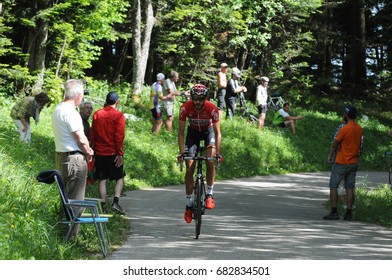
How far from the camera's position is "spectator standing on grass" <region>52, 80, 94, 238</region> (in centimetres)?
926

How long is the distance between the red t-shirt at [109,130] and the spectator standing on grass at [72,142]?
3.65 m

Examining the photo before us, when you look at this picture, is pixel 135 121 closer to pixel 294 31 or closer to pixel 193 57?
pixel 193 57

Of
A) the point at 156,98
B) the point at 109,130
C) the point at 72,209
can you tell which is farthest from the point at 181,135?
the point at 156,98

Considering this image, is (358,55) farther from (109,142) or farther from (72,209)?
(72,209)

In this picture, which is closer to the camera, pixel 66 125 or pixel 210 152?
pixel 66 125

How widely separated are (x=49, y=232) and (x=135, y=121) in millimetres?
16268

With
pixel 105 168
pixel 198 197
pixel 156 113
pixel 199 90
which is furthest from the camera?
pixel 156 113

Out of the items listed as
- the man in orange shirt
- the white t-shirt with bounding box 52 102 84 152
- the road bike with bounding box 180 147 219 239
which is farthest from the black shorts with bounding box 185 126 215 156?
the man in orange shirt

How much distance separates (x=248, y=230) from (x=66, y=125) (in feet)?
13.8

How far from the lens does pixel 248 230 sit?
480 inches

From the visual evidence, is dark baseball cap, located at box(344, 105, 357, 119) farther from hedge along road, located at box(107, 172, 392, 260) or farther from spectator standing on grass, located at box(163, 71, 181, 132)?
spectator standing on grass, located at box(163, 71, 181, 132)

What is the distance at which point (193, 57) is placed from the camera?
35.8 m

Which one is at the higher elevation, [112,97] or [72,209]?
[112,97]

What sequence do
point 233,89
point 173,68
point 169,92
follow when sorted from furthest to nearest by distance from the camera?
1. point 173,68
2. point 233,89
3. point 169,92
